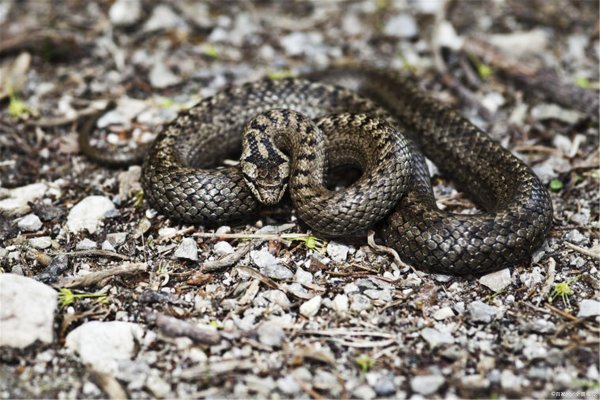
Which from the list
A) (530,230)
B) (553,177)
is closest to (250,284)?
(530,230)

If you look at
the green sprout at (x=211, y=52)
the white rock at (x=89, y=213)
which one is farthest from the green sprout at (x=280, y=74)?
the white rock at (x=89, y=213)

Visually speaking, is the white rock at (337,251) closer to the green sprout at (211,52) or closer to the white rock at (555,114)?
the white rock at (555,114)

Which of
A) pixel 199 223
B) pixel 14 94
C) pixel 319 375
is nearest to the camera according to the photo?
pixel 319 375

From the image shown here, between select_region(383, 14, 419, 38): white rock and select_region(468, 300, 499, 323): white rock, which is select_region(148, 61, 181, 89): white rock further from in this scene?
select_region(468, 300, 499, 323): white rock

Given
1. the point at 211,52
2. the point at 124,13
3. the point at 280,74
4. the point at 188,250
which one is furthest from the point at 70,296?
the point at 124,13

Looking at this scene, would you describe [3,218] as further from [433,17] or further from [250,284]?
[433,17]

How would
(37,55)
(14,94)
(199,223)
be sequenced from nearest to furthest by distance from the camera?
(199,223) < (14,94) < (37,55)

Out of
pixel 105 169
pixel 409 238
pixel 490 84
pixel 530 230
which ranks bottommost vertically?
pixel 105 169
